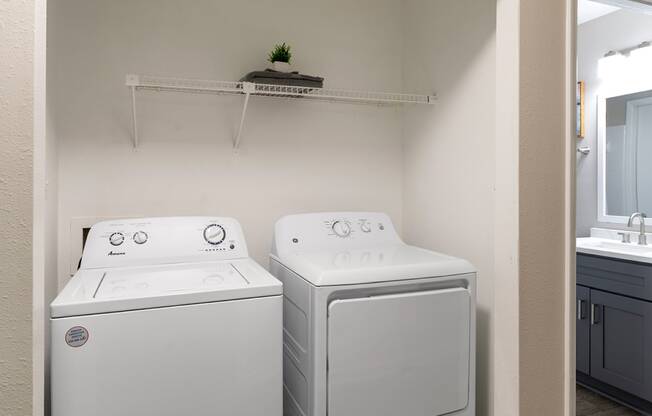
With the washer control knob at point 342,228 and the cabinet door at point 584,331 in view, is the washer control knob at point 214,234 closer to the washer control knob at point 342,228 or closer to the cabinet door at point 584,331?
the washer control knob at point 342,228

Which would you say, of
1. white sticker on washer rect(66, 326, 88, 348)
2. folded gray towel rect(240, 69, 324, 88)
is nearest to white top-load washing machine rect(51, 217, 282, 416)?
white sticker on washer rect(66, 326, 88, 348)

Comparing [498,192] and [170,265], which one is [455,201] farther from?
[170,265]

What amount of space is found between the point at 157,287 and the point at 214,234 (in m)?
0.50

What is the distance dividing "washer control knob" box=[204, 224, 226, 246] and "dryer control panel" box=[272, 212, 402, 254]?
0.25 metres

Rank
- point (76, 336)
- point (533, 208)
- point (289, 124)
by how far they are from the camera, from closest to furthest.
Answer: point (76, 336), point (533, 208), point (289, 124)

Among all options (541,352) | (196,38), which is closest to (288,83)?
(196,38)

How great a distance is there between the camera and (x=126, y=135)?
1.91 metres

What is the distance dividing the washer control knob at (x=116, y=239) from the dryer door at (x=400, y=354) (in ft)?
2.82

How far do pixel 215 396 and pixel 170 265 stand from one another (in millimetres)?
576

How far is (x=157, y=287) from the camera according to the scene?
4.36 feet

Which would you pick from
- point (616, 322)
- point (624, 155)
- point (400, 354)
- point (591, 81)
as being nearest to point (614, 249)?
point (616, 322)

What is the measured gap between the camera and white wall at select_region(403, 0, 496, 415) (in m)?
1.80

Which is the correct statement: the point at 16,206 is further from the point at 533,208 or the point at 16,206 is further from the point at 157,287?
the point at 533,208

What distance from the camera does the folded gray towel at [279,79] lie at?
188 centimetres
